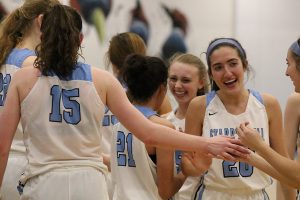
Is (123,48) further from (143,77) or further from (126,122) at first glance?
(126,122)

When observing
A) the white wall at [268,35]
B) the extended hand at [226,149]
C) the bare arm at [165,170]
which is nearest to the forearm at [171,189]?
the bare arm at [165,170]

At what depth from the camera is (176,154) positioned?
3.06 meters

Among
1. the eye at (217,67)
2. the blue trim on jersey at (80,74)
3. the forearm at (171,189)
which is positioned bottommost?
the forearm at (171,189)

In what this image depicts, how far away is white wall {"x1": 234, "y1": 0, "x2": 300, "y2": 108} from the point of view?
18.4 ft

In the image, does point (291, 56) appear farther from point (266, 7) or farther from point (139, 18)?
point (266, 7)

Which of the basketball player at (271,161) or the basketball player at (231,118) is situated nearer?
the basketball player at (271,161)

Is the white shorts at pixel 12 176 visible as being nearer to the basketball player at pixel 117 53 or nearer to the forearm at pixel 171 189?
the basketball player at pixel 117 53

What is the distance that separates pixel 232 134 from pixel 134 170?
1.69 feet

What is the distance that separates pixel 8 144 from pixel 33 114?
15cm

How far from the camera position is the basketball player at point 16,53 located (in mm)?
2742

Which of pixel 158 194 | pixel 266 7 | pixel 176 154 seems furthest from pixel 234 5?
pixel 158 194

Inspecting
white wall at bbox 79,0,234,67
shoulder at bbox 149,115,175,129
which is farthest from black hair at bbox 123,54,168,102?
white wall at bbox 79,0,234,67

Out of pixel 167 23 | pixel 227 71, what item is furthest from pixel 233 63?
pixel 167 23

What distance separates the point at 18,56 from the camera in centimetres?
277
